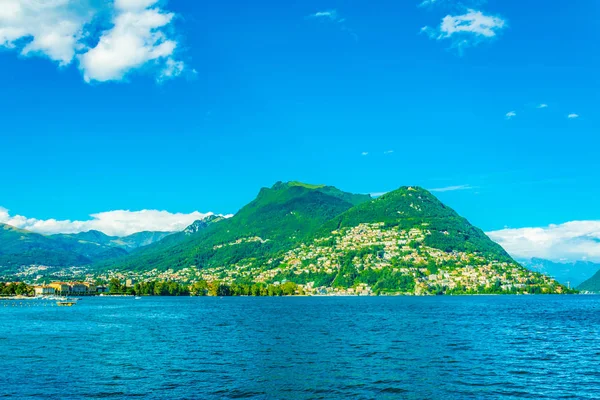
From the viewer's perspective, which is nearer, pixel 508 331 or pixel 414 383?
pixel 414 383

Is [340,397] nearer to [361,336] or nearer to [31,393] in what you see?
[31,393]

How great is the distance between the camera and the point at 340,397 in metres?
41.1

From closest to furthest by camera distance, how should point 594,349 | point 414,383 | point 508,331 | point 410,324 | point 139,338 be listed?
1. point 414,383
2. point 594,349
3. point 139,338
4. point 508,331
5. point 410,324

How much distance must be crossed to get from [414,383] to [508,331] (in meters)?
52.4

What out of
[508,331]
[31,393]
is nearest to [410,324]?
[508,331]

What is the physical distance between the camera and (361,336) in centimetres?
8225

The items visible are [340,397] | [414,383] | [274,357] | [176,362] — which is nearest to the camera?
[340,397]

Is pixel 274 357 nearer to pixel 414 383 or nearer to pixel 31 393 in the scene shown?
pixel 414 383

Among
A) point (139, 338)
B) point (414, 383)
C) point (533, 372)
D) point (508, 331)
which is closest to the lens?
point (414, 383)

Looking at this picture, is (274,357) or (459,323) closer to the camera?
(274,357)

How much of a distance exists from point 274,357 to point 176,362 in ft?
36.5

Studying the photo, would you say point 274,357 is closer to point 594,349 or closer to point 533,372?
point 533,372

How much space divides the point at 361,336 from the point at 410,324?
2634 cm

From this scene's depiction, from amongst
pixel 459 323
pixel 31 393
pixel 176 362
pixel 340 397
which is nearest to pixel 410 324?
pixel 459 323
